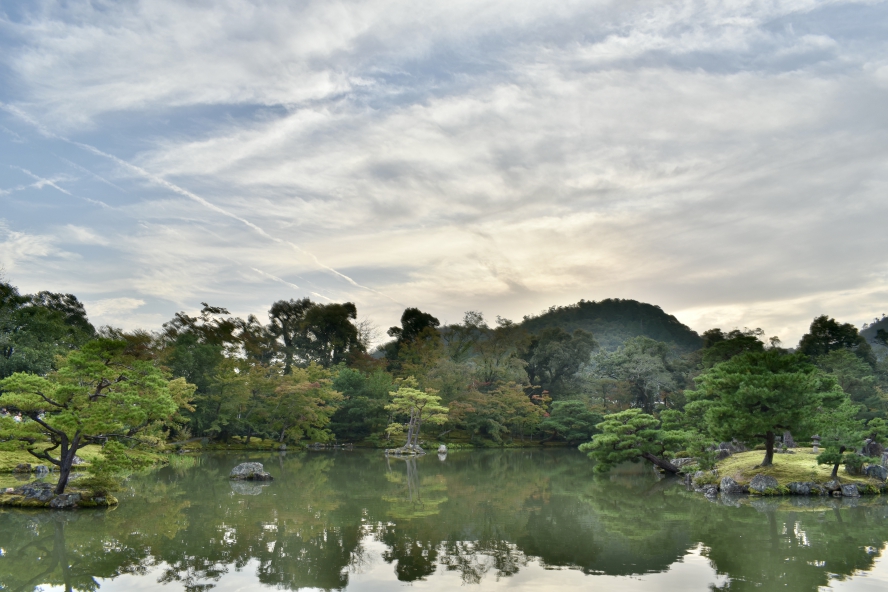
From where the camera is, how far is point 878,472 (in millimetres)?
15117

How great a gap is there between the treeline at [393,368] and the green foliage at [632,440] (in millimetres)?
3787

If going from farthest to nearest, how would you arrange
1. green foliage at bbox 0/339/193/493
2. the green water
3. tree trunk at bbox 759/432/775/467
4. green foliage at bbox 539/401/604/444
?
green foliage at bbox 539/401/604/444
tree trunk at bbox 759/432/775/467
green foliage at bbox 0/339/193/493
the green water

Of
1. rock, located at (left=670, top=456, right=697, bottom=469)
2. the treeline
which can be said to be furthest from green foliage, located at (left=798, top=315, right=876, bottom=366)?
rock, located at (left=670, top=456, right=697, bottom=469)

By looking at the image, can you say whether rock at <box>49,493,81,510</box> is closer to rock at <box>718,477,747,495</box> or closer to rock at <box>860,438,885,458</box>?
rock at <box>718,477,747,495</box>

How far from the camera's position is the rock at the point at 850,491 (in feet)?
46.7

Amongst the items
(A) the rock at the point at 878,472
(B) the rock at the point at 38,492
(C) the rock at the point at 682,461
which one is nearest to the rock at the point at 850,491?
(A) the rock at the point at 878,472

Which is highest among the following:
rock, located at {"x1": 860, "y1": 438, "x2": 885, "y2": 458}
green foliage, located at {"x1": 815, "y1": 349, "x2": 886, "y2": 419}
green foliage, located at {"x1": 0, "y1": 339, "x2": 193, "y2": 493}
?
green foliage, located at {"x1": 815, "y1": 349, "x2": 886, "y2": 419}

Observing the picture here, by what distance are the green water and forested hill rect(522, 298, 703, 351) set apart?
6204 centimetres

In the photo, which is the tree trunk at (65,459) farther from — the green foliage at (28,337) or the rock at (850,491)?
the rock at (850,491)

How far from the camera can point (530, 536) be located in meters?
10.3

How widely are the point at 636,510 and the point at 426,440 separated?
23211 mm

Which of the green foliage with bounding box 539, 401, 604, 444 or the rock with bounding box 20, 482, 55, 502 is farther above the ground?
the green foliage with bounding box 539, 401, 604, 444

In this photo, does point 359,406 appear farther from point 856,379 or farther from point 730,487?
point 856,379

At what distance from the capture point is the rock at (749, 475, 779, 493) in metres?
14.7
